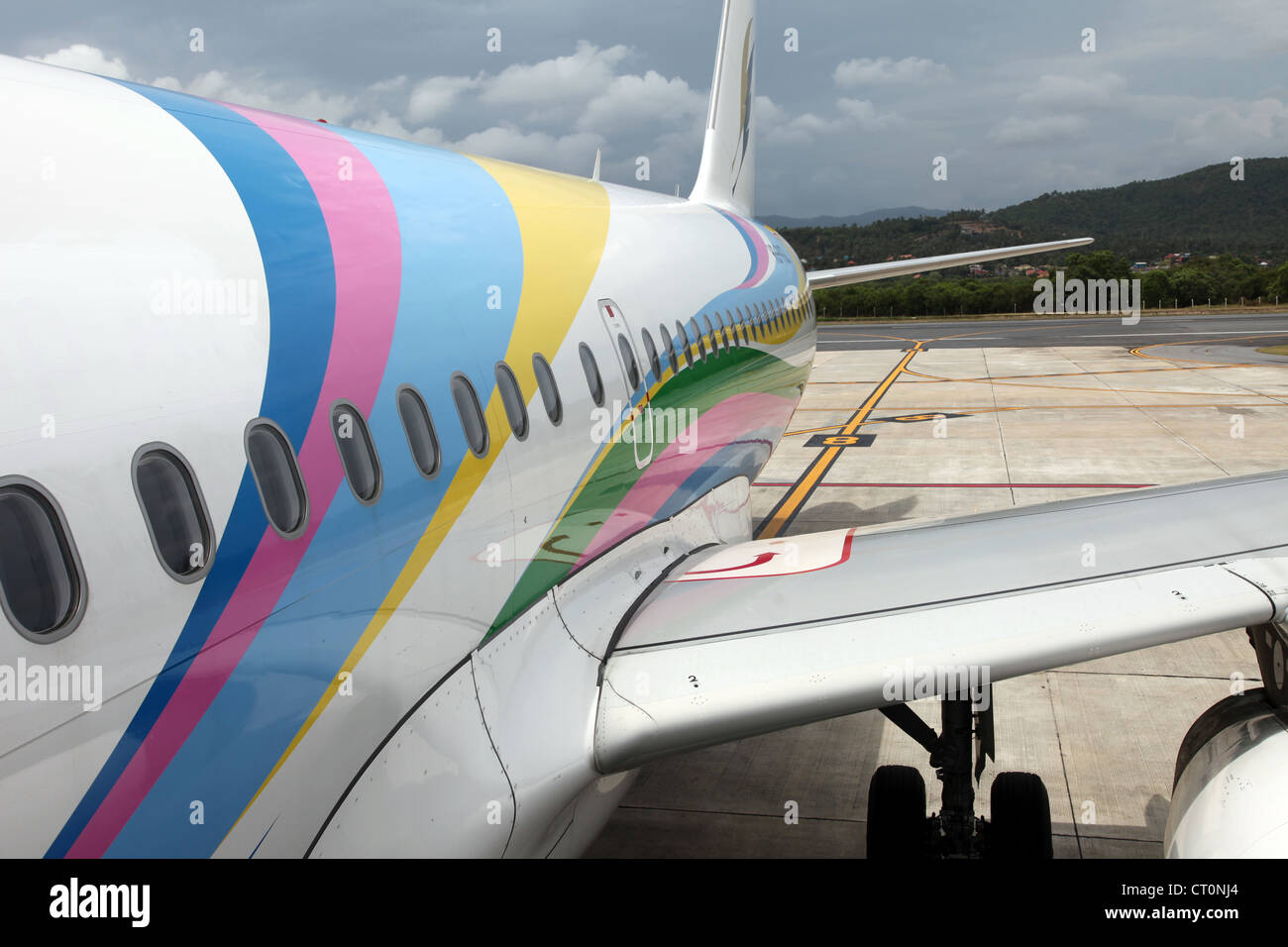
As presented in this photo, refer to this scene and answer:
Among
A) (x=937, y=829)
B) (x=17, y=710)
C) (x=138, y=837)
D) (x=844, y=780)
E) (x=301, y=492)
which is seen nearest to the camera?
(x=17, y=710)

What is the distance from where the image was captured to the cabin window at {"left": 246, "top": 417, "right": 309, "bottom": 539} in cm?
329

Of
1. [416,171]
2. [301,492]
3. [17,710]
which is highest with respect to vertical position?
[416,171]

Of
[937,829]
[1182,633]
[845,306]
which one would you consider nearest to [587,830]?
[937,829]

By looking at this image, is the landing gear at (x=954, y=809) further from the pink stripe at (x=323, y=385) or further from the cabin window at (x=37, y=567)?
the cabin window at (x=37, y=567)

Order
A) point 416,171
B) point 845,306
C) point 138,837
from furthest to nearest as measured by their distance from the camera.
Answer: point 845,306, point 416,171, point 138,837

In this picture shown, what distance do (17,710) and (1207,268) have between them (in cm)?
8976

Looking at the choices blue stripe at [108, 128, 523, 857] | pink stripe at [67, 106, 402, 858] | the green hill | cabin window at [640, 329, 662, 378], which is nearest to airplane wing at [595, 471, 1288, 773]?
cabin window at [640, 329, 662, 378]

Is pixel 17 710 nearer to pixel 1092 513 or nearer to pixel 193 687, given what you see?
pixel 193 687

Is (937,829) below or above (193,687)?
below

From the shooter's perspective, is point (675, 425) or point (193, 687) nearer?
point (193, 687)

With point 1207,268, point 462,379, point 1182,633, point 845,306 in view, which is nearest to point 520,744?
point 462,379

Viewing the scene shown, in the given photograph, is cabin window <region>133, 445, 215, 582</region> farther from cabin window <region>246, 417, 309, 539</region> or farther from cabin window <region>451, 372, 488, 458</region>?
cabin window <region>451, 372, 488, 458</region>

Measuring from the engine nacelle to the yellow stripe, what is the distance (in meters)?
3.45

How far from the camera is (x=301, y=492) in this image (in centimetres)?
348
